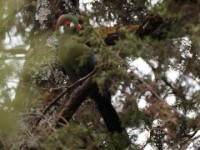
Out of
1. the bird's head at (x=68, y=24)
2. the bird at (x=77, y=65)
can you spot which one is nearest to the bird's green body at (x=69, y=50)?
the bird at (x=77, y=65)

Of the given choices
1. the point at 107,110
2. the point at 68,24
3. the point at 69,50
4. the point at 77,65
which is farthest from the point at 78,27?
the point at 107,110

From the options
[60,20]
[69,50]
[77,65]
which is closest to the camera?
[69,50]

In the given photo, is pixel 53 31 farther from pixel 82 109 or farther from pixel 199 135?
pixel 199 135

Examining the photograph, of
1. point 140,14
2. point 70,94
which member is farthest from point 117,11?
point 70,94

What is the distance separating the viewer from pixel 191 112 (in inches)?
152

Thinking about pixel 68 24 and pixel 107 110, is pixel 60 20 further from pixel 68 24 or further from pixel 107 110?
pixel 107 110

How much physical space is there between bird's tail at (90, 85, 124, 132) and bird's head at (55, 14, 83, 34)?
57 centimetres

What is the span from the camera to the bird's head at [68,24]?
4.65 meters

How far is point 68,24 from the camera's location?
4.66m

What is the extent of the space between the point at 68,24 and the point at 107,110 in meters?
0.82

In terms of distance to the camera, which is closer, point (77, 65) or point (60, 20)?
point (77, 65)

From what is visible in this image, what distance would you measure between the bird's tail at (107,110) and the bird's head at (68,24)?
57 cm

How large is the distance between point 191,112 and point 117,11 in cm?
186

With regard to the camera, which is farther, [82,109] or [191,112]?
[82,109]
